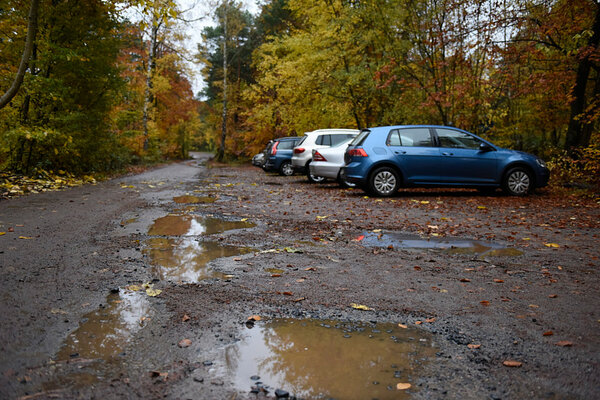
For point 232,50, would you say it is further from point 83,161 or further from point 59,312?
point 59,312

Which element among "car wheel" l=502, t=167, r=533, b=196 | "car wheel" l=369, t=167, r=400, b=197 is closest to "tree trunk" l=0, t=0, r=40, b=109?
"car wheel" l=369, t=167, r=400, b=197

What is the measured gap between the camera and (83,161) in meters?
15.5

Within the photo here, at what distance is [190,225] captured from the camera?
7152 mm

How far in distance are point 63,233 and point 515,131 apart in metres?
20.5

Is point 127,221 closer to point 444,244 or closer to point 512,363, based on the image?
point 444,244

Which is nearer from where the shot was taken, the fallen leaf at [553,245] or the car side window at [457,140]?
the fallen leaf at [553,245]

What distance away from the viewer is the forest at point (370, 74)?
488 inches

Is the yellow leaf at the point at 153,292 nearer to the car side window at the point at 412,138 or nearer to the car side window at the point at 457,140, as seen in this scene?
the car side window at the point at 412,138

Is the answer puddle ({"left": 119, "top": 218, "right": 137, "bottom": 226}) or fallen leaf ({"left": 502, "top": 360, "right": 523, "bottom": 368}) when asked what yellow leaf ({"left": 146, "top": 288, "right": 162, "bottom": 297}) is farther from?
puddle ({"left": 119, "top": 218, "right": 137, "bottom": 226})

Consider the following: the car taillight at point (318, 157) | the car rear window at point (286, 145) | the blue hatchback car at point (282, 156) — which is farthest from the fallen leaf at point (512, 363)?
the car rear window at point (286, 145)

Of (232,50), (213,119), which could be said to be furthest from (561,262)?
(213,119)

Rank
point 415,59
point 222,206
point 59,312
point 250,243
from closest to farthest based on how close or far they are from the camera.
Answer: point 59,312
point 250,243
point 222,206
point 415,59

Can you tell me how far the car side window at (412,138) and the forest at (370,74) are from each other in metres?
3.78

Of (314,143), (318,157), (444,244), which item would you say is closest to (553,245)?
(444,244)
